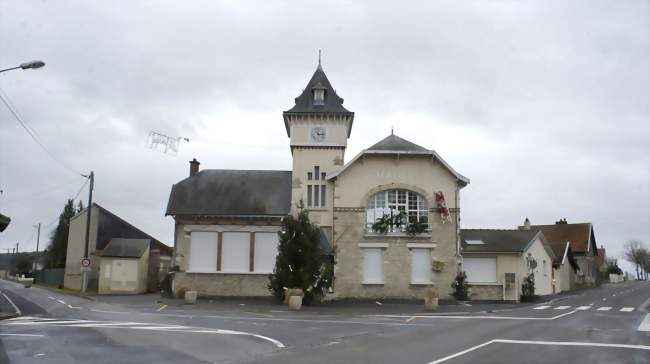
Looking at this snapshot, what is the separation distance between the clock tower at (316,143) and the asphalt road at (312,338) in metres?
11.3

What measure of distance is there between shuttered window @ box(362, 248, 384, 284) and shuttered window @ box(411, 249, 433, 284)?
170 cm

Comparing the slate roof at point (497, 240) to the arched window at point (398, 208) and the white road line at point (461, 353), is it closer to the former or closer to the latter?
the arched window at point (398, 208)

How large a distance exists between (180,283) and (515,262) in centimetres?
1859

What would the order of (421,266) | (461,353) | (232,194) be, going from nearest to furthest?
(461,353), (421,266), (232,194)

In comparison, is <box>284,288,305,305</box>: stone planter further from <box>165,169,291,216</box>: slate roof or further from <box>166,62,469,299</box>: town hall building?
<box>165,169,291,216</box>: slate roof

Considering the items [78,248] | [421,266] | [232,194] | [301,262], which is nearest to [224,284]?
[232,194]

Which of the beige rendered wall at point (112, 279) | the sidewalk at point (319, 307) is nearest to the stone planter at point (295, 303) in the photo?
the sidewalk at point (319, 307)

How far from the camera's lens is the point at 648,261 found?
104m

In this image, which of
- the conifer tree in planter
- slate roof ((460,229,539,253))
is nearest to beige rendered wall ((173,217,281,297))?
the conifer tree in planter

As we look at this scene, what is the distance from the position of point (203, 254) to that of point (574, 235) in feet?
156

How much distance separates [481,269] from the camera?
1324 inches

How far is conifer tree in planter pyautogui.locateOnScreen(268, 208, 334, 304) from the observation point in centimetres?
2727

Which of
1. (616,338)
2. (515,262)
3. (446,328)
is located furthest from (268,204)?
(616,338)

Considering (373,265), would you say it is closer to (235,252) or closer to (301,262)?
(301,262)
